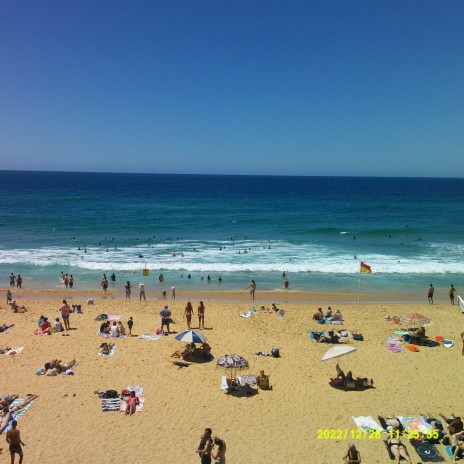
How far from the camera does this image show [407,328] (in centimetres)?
1794

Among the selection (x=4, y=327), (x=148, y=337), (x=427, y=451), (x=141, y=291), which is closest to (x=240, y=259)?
(x=141, y=291)

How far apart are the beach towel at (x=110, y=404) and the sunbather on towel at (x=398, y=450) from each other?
22.6 feet

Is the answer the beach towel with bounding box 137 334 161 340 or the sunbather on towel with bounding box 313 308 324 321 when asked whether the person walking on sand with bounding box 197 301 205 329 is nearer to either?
the beach towel with bounding box 137 334 161 340

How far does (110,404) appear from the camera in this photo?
10938 mm

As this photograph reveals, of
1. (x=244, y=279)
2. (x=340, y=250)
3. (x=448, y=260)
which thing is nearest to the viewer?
(x=244, y=279)

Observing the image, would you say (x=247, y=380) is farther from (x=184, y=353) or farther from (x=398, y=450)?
(x=398, y=450)

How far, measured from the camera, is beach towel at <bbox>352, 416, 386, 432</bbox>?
9.88 m

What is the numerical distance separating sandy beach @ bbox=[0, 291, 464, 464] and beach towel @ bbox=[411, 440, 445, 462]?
0.59ft

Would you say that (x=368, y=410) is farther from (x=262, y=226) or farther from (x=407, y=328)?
(x=262, y=226)

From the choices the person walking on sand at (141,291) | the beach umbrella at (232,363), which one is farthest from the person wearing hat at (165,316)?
the person walking on sand at (141,291)

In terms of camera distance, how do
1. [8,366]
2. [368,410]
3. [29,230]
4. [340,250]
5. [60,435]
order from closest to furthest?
[60,435], [368,410], [8,366], [340,250], [29,230]

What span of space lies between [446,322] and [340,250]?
19232mm

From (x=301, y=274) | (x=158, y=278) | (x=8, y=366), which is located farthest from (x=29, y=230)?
(x=8, y=366)

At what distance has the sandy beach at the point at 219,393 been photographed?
9297 mm
